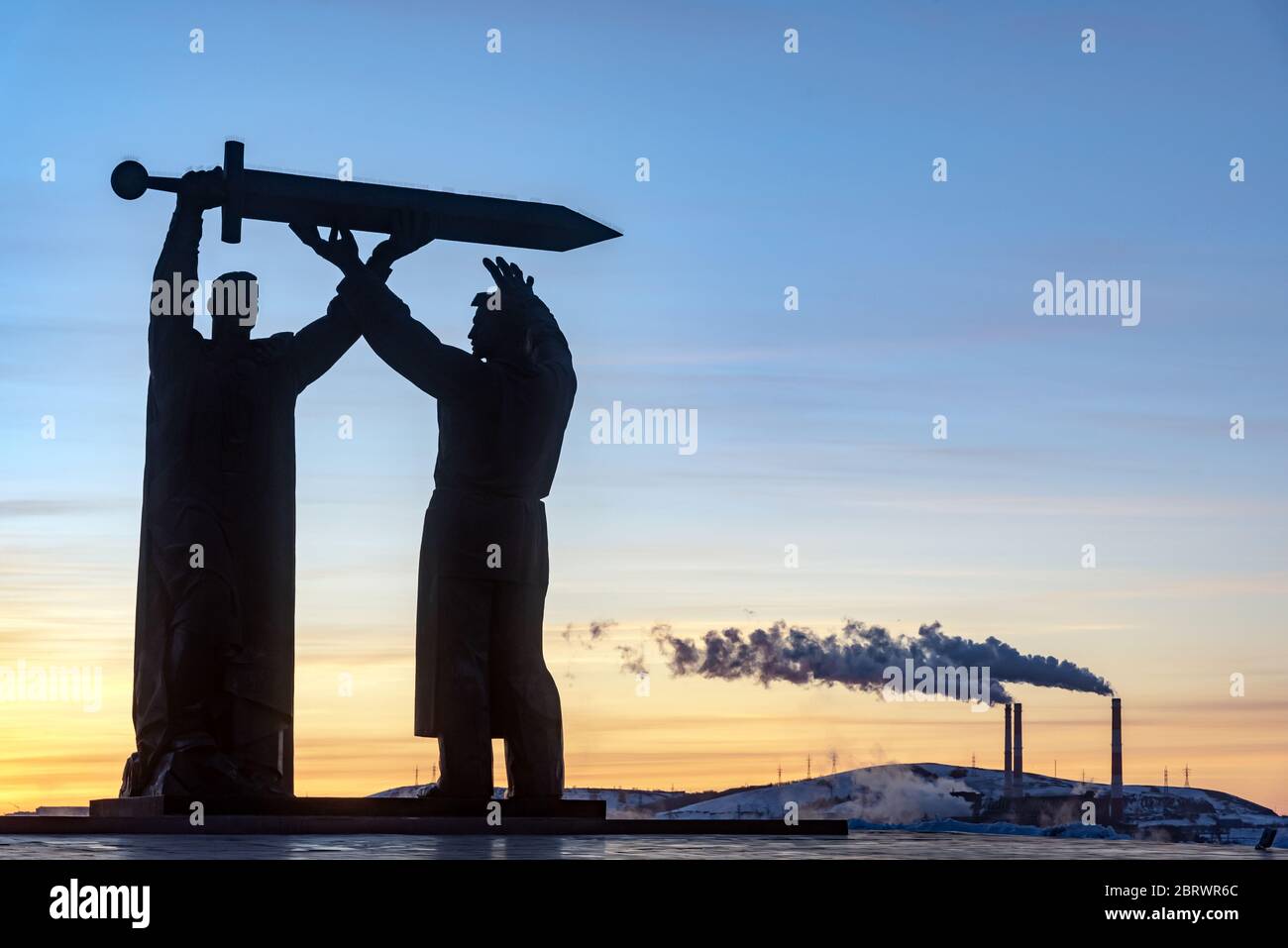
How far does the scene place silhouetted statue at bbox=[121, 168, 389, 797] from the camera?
17438 mm

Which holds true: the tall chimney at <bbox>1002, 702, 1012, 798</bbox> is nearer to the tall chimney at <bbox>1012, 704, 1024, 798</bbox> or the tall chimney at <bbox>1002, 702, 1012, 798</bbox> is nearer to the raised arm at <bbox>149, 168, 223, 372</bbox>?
the tall chimney at <bbox>1012, 704, 1024, 798</bbox>

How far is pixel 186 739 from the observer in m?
17.3

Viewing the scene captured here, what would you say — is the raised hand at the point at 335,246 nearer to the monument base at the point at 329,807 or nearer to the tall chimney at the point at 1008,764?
the monument base at the point at 329,807

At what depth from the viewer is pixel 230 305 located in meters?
18.2

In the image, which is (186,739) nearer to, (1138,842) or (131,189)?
(131,189)

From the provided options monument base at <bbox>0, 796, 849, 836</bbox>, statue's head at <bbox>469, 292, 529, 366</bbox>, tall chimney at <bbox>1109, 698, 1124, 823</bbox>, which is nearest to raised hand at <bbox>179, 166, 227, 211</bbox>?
statue's head at <bbox>469, 292, 529, 366</bbox>

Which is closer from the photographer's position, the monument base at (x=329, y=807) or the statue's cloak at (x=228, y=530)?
the monument base at (x=329, y=807)

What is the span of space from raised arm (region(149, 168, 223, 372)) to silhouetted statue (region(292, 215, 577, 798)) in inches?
69.1

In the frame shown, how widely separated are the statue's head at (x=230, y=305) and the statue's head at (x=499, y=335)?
7.43ft

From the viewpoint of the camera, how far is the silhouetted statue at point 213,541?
687 inches

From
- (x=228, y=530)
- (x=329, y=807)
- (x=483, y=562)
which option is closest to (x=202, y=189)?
(x=228, y=530)

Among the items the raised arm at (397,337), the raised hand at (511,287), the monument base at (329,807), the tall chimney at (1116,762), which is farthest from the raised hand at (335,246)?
the tall chimney at (1116,762)

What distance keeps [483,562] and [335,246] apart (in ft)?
10.3
